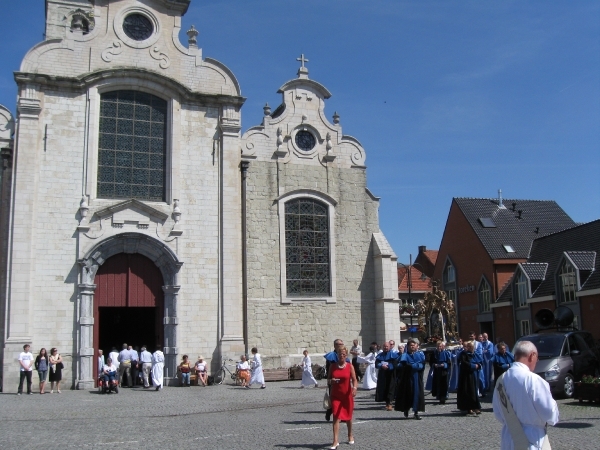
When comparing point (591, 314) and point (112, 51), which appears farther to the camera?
point (591, 314)

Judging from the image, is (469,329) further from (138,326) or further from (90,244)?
(90,244)

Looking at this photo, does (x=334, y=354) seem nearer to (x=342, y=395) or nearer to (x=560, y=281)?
(x=342, y=395)

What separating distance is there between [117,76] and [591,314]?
19630 millimetres

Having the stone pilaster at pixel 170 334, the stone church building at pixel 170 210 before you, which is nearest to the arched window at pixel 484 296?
the stone church building at pixel 170 210

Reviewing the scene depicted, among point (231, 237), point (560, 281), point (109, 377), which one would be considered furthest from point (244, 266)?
point (560, 281)

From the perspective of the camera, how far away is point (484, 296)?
37.0 metres

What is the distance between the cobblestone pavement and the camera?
32.6 ft

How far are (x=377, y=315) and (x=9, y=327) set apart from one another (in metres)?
12.2

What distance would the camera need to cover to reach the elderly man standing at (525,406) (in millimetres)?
5199

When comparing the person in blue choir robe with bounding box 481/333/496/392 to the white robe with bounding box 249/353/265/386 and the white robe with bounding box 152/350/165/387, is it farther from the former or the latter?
the white robe with bounding box 152/350/165/387

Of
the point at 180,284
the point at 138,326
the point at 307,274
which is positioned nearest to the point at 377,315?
the point at 307,274

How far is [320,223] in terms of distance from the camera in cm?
2417

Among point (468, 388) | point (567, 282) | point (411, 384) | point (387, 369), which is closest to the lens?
point (411, 384)

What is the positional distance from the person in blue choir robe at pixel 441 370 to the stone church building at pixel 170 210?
8708 mm
